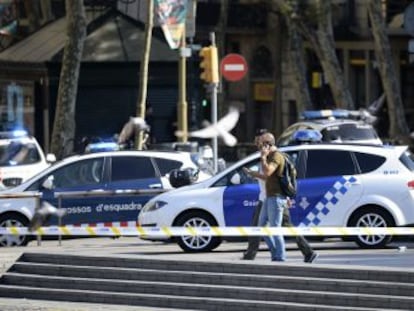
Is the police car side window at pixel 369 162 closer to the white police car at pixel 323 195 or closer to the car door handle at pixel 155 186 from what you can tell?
the white police car at pixel 323 195

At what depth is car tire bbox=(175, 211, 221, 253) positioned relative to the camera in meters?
18.5

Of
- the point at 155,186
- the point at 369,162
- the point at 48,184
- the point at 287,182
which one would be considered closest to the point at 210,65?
the point at 155,186

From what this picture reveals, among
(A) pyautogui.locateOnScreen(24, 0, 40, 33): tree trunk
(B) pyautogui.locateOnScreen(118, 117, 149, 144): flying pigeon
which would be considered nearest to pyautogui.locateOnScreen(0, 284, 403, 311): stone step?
(B) pyautogui.locateOnScreen(118, 117, 149, 144): flying pigeon

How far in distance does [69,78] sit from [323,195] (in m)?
16.1

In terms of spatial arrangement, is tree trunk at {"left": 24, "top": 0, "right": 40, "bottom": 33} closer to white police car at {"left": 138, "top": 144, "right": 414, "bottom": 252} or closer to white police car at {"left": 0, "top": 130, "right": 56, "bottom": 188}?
white police car at {"left": 0, "top": 130, "right": 56, "bottom": 188}

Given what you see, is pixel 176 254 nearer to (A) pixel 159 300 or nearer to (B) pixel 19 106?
(A) pixel 159 300

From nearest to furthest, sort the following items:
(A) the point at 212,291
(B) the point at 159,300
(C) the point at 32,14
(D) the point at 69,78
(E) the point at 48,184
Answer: (A) the point at 212,291 → (B) the point at 159,300 → (E) the point at 48,184 → (D) the point at 69,78 → (C) the point at 32,14

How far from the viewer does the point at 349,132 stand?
2931 centimetres

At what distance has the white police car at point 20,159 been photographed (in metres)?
26.2

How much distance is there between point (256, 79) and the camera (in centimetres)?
5094

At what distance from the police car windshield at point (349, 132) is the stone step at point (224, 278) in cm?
1377

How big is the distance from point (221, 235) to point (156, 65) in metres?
22.8

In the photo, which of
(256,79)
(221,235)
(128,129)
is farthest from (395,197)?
(256,79)

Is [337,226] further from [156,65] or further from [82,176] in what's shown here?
[156,65]
